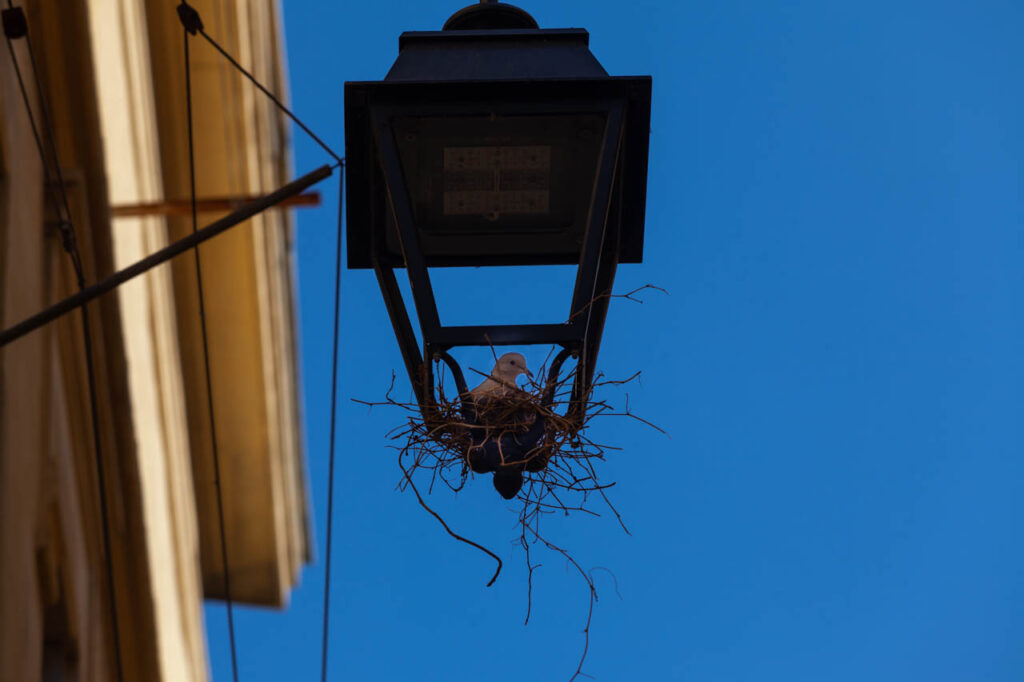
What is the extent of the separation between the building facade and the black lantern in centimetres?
144

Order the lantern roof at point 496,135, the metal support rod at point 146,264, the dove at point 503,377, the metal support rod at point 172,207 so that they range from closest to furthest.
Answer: the metal support rod at point 146,264, the dove at point 503,377, the lantern roof at point 496,135, the metal support rod at point 172,207

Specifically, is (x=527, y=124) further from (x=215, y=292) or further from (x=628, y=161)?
(x=215, y=292)

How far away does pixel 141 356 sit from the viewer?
9500mm

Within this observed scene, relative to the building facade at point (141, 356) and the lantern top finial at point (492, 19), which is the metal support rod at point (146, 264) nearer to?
the lantern top finial at point (492, 19)

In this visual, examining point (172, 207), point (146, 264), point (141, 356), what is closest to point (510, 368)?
point (146, 264)

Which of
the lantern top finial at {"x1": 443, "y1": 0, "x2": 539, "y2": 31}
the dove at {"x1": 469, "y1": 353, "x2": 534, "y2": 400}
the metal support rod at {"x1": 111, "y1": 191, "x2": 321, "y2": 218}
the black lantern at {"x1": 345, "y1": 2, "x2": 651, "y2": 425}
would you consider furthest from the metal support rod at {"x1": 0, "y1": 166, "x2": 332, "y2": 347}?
the metal support rod at {"x1": 111, "y1": 191, "x2": 321, "y2": 218}

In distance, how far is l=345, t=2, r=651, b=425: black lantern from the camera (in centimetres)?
325

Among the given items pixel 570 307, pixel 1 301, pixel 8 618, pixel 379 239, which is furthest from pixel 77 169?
pixel 570 307

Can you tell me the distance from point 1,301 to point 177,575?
512 cm

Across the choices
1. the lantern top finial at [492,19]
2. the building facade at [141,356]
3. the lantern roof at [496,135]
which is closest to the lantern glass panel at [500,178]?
the lantern roof at [496,135]

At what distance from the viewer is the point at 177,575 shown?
394 inches

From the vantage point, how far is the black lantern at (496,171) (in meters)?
→ 3.25

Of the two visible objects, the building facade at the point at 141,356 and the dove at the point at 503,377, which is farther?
the building facade at the point at 141,356

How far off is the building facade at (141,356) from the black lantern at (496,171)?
4.73 ft
